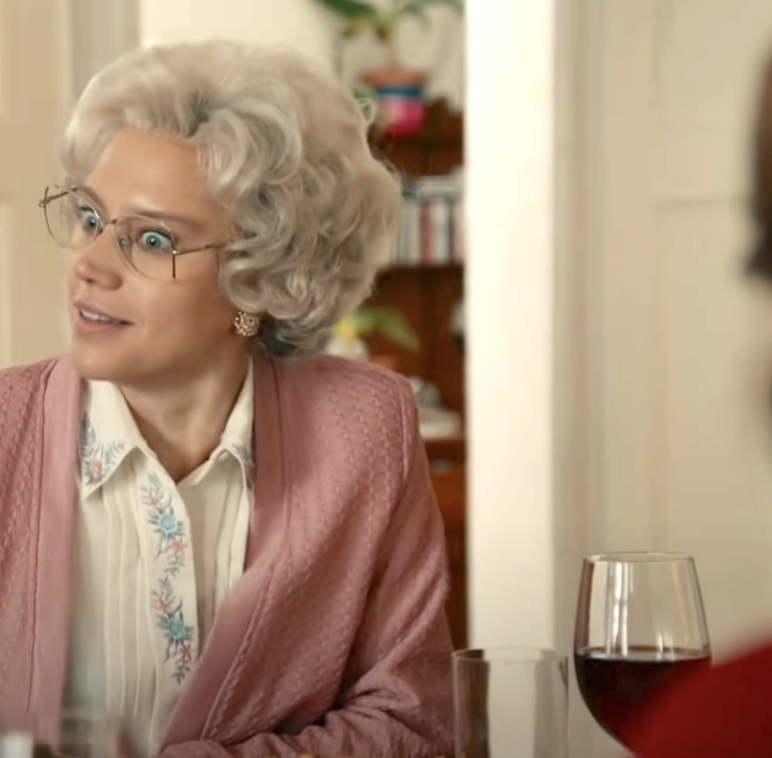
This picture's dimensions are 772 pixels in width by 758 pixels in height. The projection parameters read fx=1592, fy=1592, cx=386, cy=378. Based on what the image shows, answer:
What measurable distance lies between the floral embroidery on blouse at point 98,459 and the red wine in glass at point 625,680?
0.62 m

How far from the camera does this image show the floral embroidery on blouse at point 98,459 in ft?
5.21

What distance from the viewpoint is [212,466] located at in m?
1.65

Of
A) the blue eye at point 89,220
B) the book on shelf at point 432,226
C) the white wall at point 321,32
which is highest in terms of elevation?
the white wall at point 321,32

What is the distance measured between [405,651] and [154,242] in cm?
49

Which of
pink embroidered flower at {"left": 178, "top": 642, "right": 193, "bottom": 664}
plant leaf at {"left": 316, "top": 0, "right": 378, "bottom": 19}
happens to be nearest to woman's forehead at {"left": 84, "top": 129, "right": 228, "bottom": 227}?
pink embroidered flower at {"left": 178, "top": 642, "right": 193, "bottom": 664}

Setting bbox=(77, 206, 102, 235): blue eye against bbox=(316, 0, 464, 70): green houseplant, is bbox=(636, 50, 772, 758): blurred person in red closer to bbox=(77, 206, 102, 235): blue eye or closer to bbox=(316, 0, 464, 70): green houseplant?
bbox=(77, 206, 102, 235): blue eye

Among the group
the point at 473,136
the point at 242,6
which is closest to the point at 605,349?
the point at 473,136

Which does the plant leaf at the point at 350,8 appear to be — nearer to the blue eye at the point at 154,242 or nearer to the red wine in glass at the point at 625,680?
the blue eye at the point at 154,242

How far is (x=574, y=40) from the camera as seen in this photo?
2.55 metres

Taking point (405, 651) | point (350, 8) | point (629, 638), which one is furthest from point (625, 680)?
point (350, 8)

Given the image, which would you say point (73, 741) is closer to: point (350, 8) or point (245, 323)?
point (245, 323)

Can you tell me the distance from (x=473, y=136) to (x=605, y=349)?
416 millimetres

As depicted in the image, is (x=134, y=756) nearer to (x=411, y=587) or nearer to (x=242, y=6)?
(x=411, y=587)

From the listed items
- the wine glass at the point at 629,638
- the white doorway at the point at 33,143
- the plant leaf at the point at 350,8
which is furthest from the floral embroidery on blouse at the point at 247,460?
the plant leaf at the point at 350,8
